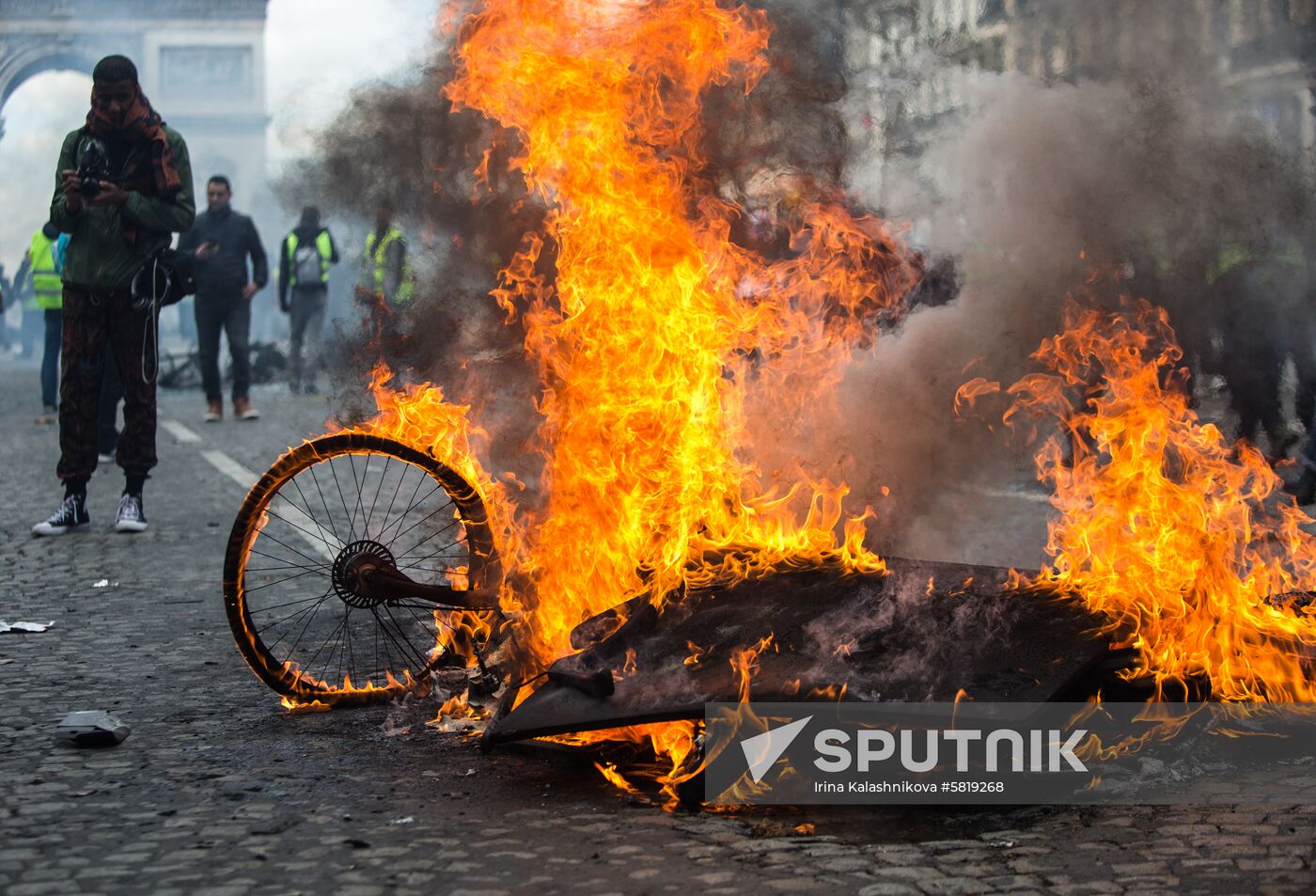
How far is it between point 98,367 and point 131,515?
91 centimetres

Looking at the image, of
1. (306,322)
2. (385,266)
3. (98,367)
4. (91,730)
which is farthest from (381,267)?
(306,322)

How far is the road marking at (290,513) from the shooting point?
310 inches

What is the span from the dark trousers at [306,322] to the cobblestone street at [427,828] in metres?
14.7

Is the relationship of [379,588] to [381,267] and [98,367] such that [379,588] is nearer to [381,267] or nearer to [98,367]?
[381,267]

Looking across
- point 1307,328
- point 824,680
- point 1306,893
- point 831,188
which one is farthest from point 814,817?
point 1307,328

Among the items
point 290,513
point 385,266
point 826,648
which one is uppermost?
point 385,266

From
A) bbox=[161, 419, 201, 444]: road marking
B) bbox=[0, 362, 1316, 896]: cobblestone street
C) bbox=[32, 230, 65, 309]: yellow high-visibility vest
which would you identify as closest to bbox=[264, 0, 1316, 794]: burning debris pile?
bbox=[0, 362, 1316, 896]: cobblestone street

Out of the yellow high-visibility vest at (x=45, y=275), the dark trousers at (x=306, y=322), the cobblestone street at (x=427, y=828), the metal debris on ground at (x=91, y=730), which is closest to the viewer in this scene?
the cobblestone street at (x=427, y=828)

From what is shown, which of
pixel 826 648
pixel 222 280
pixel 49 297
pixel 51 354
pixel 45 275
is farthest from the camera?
pixel 45 275

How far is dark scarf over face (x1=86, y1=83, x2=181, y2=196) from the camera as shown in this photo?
852cm

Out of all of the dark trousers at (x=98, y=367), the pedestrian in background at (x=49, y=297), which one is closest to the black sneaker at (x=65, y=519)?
the dark trousers at (x=98, y=367)

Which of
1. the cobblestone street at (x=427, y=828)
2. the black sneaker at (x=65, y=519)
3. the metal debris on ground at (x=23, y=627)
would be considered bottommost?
the cobblestone street at (x=427, y=828)

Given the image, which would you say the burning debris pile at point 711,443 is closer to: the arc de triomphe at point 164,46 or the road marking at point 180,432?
the road marking at point 180,432

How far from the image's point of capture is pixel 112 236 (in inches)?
340
